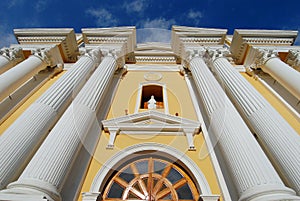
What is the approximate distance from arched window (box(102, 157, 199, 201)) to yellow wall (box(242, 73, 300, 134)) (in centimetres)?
419

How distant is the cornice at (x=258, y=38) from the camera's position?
→ 34.0ft

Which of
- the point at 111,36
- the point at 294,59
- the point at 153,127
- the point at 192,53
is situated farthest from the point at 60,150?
the point at 294,59

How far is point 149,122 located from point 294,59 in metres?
7.35

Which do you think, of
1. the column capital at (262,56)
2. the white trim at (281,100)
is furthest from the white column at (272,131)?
the column capital at (262,56)

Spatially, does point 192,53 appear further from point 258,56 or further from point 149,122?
point 149,122

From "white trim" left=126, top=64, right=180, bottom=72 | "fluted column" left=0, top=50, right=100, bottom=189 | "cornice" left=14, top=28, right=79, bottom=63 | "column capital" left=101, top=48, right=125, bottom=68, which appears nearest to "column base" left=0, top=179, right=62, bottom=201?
"fluted column" left=0, top=50, right=100, bottom=189

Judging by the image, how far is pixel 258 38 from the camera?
10453 mm

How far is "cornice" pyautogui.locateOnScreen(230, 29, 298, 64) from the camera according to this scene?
10.4 metres

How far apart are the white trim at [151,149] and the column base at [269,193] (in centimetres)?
163

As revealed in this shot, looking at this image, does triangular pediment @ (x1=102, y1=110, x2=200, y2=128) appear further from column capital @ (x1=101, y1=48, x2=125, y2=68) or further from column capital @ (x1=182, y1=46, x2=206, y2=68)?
column capital @ (x1=101, y1=48, x2=125, y2=68)

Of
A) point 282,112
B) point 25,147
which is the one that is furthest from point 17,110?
point 282,112

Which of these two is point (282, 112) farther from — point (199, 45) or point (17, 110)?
point (17, 110)

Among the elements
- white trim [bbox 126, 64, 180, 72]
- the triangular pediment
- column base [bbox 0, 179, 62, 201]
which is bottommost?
A: column base [bbox 0, 179, 62, 201]

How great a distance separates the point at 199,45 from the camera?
11.2m
